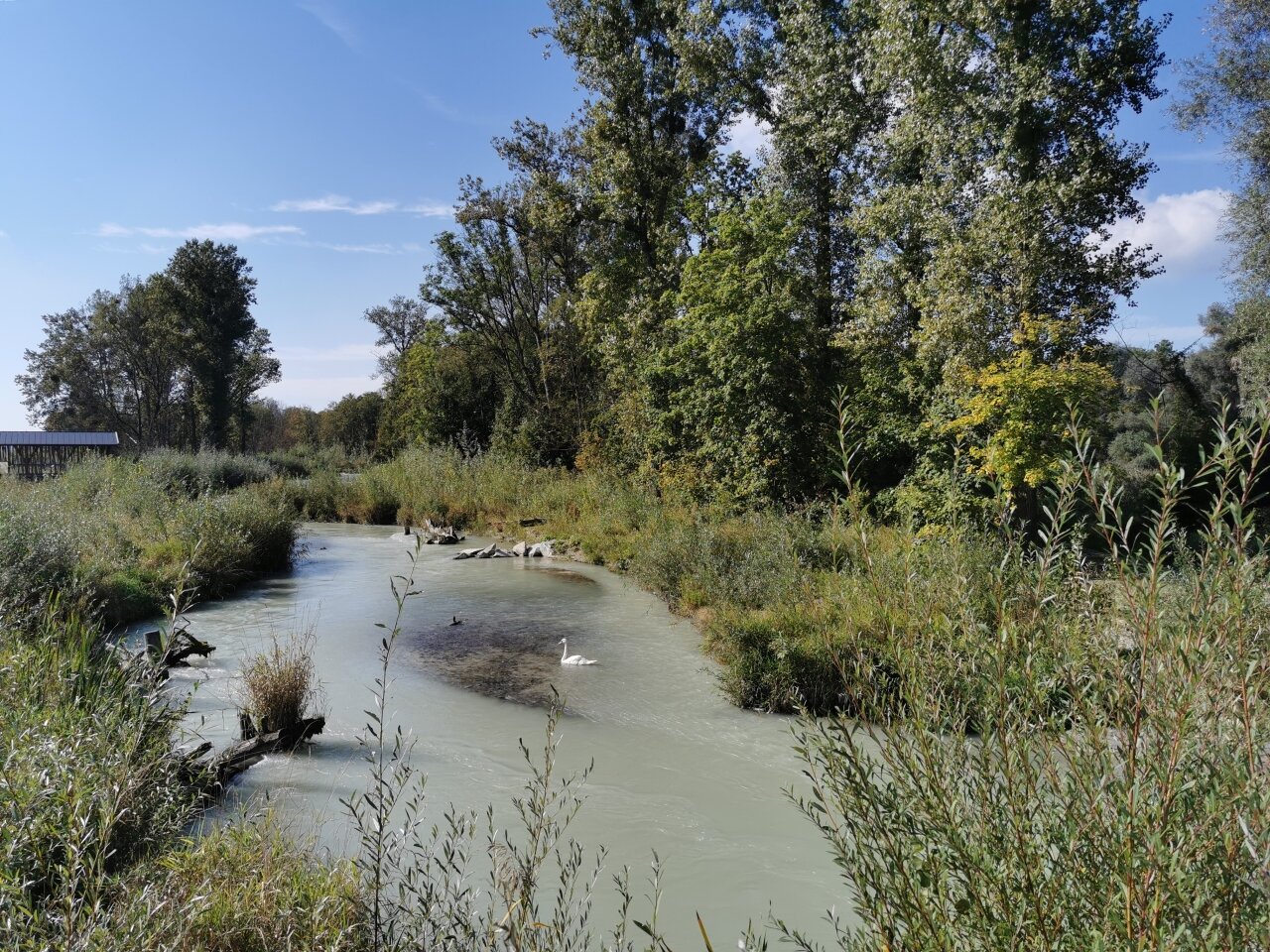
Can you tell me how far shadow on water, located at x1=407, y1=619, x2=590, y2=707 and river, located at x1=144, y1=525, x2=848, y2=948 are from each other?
4 cm

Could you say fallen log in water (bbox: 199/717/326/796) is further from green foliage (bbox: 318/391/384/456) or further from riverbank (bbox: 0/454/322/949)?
green foliage (bbox: 318/391/384/456)

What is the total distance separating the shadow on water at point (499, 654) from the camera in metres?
8.21

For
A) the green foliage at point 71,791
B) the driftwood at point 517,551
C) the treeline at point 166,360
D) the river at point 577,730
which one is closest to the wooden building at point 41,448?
the treeline at point 166,360

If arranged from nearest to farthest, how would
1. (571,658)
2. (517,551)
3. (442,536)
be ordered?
1. (571,658)
2. (517,551)
3. (442,536)

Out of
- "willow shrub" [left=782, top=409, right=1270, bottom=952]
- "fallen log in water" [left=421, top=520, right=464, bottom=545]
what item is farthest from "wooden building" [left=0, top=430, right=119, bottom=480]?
"willow shrub" [left=782, top=409, right=1270, bottom=952]

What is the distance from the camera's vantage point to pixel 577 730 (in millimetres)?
6961

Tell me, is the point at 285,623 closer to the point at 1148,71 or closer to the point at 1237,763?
the point at 1237,763

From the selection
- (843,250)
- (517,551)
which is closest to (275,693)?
(517,551)

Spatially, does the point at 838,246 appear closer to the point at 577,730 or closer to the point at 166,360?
the point at 577,730

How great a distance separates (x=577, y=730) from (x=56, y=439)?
1200 inches

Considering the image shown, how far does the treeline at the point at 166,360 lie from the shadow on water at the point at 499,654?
32.0 m

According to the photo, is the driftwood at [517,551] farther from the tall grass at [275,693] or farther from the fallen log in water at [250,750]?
the tall grass at [275,693]

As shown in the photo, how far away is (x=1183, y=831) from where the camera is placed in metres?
1.67

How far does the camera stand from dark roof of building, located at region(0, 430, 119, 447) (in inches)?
1083
